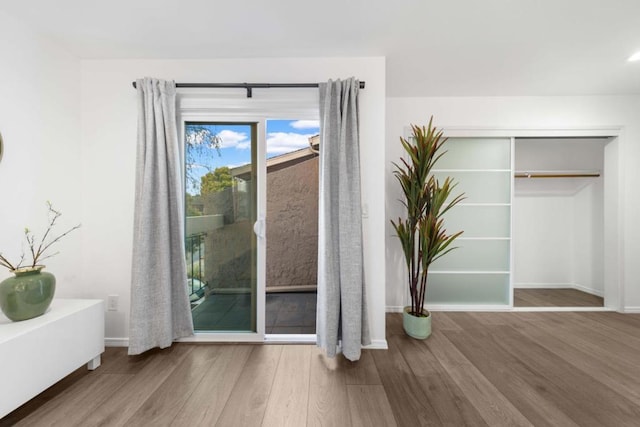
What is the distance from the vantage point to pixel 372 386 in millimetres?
1688

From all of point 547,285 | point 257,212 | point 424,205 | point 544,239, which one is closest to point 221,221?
point 257,212

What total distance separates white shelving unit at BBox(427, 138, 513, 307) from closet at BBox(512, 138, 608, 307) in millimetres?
596

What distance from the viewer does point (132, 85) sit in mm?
2160

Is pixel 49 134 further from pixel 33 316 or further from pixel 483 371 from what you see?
pixel 483 371

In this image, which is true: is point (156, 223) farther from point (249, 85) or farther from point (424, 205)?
point (424, 205)

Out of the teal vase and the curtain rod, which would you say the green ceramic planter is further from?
the teal vase

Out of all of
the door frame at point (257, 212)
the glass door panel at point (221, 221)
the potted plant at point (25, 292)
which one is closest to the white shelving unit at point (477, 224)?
the door frame at point (257, 212)

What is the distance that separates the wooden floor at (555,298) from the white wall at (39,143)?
460cm

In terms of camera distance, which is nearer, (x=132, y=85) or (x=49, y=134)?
(x=49, y=134)

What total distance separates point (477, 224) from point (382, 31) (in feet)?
7.58

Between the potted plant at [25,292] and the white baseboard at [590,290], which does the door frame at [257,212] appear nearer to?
the potted plant at [25,292]

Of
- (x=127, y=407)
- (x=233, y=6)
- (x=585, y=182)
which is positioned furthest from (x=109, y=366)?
(x=585, y=182)

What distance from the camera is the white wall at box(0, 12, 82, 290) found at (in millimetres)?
1695

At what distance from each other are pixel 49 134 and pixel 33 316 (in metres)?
1.32
